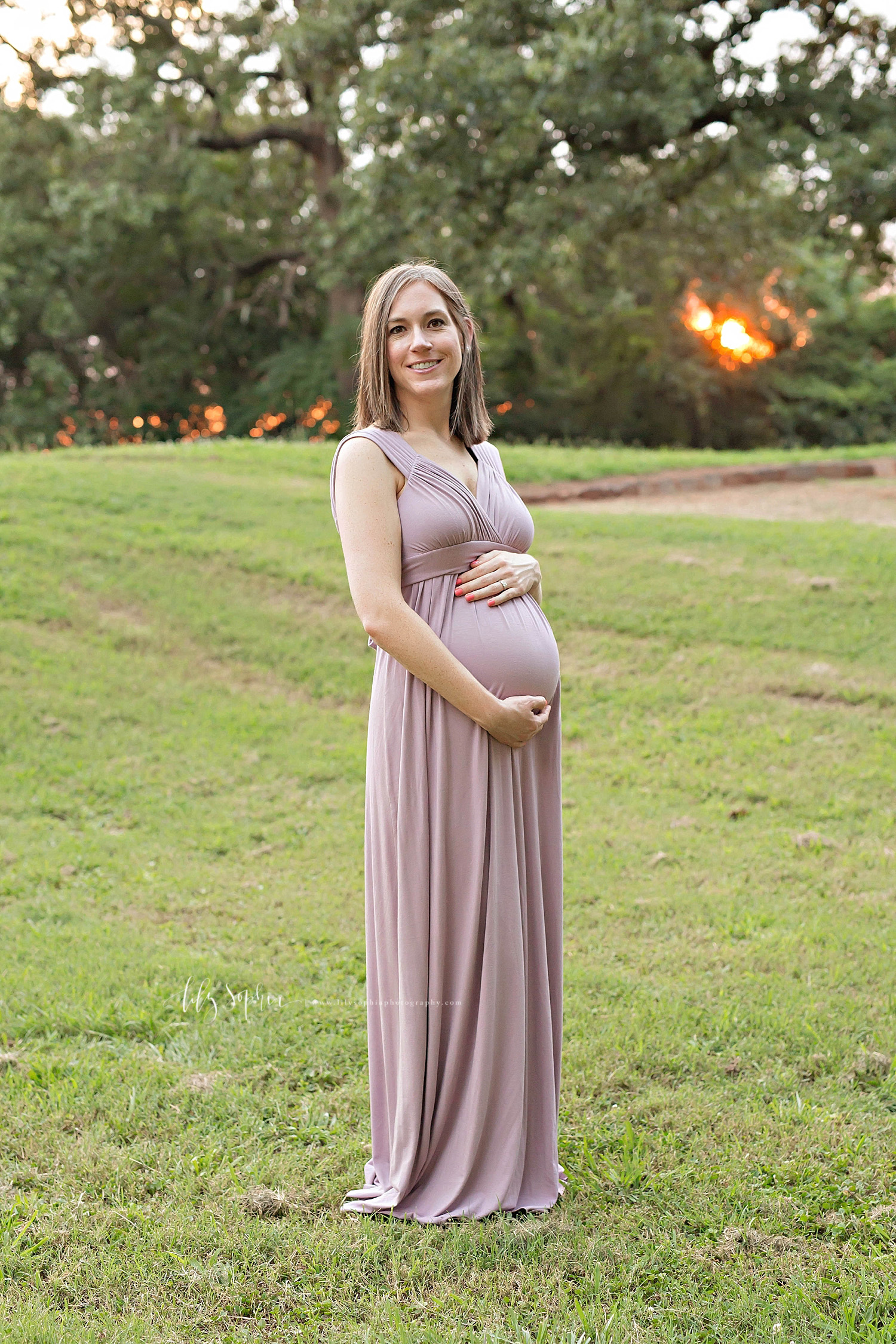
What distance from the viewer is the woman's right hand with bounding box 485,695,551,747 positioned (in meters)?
2.68

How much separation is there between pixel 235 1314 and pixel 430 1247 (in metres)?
0.48

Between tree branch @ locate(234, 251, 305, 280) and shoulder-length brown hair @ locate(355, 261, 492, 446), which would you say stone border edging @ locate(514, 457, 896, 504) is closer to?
shoulder-length brown hair @ locate(355, 261, 492, 446)

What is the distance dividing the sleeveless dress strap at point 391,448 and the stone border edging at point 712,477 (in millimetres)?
9486

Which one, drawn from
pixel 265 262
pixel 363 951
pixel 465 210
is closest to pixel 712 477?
pixel 465 210

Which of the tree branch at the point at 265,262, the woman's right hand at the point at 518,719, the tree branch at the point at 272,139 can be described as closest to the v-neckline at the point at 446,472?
the woman's right hand at the point at 518,719

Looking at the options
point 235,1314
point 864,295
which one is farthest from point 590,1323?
point 864,295

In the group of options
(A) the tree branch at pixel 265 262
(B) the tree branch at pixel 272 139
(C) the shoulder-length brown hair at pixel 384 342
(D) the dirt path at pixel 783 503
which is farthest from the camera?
(A) the tree branch at pixel 265 262

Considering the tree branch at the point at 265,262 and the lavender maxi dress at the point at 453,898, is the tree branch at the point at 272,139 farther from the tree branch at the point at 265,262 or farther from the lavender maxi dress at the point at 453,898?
the lavender maxi dress at the point at 453,898

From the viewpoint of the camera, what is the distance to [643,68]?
1250cm

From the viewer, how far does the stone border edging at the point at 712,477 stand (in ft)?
40.2

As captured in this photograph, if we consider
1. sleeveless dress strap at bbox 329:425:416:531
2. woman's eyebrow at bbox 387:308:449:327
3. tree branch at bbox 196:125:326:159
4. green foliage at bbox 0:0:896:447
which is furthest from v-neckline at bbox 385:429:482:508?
tree branch at bbox 196:125:326:159

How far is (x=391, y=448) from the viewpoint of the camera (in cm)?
271

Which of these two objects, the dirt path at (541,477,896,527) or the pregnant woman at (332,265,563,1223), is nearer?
the pregnant woman at (332,265,563,1223)

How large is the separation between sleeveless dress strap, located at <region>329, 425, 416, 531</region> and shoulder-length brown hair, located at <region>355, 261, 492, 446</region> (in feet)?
0.20
